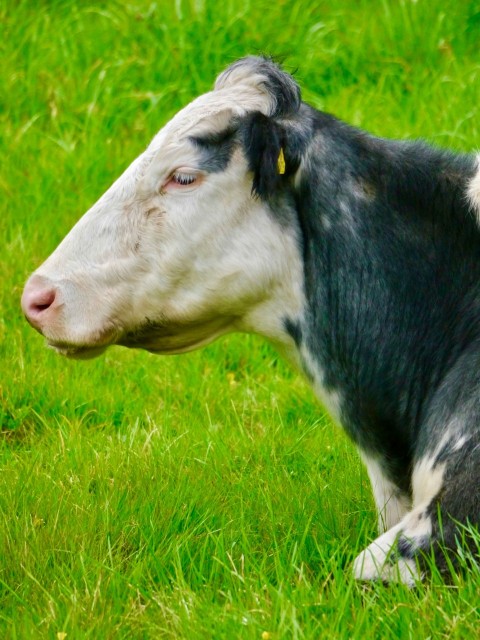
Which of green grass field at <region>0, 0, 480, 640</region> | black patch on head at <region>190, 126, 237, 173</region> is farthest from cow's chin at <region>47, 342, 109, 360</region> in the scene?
black patch on head at <region>190, 126, 237, 173</region>

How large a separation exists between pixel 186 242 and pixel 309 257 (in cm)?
38

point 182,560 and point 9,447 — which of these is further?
point 9,447

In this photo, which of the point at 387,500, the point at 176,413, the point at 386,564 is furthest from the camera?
the point at 176,413

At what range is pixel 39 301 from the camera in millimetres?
3760

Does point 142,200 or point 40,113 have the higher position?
point 142,200

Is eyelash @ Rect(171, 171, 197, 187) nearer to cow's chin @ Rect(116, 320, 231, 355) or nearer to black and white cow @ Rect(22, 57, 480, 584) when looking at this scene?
black and white cow @ Rect(22, 57, 480, 584)

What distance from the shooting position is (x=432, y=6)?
8016 mm

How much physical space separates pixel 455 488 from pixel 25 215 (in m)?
4.20

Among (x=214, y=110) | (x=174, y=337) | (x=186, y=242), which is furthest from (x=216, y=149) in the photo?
(x=174, y=337)

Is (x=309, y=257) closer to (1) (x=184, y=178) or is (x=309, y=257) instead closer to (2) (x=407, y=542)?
(1) (x=184, y=178)

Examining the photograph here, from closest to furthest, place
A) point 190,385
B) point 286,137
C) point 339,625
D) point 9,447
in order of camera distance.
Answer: point 339,625, point 286,137, point 9,447, point 190,385

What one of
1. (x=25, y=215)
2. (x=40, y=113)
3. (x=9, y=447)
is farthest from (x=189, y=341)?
Answer: (x=40, y=113)

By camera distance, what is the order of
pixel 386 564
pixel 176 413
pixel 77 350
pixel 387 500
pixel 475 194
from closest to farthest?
A: pixel 386 564 < pixel 475 194 < pixel 387 500 < pixel 77 350 < pixel 176 413

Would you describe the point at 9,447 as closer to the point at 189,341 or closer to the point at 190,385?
the point at 190,385
